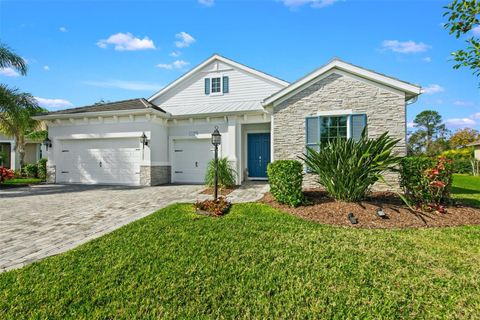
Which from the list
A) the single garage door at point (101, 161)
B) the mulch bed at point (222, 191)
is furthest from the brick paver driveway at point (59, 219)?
the single garage door at point (101, 161)

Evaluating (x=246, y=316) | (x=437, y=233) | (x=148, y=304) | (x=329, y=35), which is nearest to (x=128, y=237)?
(x=148, y=304)

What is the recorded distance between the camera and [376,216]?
17.7ft

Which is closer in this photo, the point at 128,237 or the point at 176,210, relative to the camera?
the point at 128,237

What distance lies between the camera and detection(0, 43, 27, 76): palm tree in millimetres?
11383

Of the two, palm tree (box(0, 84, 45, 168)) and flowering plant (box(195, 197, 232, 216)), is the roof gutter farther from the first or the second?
flowering plant (box(195, 197, 232, 216))

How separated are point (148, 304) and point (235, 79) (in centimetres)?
1235

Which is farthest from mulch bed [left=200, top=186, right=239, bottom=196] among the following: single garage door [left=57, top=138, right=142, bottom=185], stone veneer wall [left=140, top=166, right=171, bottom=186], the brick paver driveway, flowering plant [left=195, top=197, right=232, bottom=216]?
single garage door [left=57, top=138, right=142, bottom=185]

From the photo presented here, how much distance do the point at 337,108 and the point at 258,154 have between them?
4.94 m

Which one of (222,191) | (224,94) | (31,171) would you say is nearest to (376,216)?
(222,191)

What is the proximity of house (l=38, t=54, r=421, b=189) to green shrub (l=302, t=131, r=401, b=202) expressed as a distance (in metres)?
2.68

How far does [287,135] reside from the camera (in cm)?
905

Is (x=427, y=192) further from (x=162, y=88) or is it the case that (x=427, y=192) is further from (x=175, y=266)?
(x=162, y=88)

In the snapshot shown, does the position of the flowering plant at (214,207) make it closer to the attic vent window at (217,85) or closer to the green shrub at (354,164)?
the green shrub at (354,164)

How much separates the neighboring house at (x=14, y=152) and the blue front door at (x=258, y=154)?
2171 centimetres
